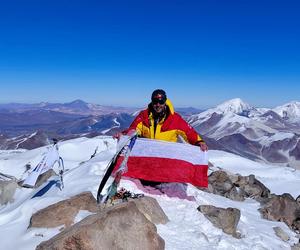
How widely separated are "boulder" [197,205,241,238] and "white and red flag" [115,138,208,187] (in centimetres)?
111

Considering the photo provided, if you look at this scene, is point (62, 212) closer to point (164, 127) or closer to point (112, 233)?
point (112, 233)

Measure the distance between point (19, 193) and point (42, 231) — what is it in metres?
6.74

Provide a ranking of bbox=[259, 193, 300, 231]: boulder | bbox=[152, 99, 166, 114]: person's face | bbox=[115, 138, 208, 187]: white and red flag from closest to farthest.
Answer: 1. bbox=[152, 99, 166, 114]: person's face
2. bbox=[115, 138, 208, 187]: white and red flag
3. bbox=[259, 193, 300, 231]: boulder

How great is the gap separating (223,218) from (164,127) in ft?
11.1

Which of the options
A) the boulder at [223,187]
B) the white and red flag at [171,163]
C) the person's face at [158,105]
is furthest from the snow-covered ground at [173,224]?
the person's face at [158,105]

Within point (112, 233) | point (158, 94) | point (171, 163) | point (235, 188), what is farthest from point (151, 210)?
point (235, 188)

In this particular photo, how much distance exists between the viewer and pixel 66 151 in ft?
284

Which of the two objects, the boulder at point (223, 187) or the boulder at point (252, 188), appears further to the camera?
the boulder at point (252, 188)

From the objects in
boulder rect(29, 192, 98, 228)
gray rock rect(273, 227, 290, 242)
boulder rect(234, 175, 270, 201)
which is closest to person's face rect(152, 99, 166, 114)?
boulder rect(29, 192, 98, 228)

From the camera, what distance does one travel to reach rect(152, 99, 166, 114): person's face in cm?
1288

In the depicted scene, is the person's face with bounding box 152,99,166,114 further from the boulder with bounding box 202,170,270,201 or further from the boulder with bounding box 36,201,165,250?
the boulder with bounding box 202,170,270,201

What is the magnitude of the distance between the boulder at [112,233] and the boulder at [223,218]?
3.10m

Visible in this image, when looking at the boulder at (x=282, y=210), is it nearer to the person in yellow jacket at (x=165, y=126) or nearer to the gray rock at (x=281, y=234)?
the gray rock at (x=281, y=234)

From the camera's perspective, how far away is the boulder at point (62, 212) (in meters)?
10.6
